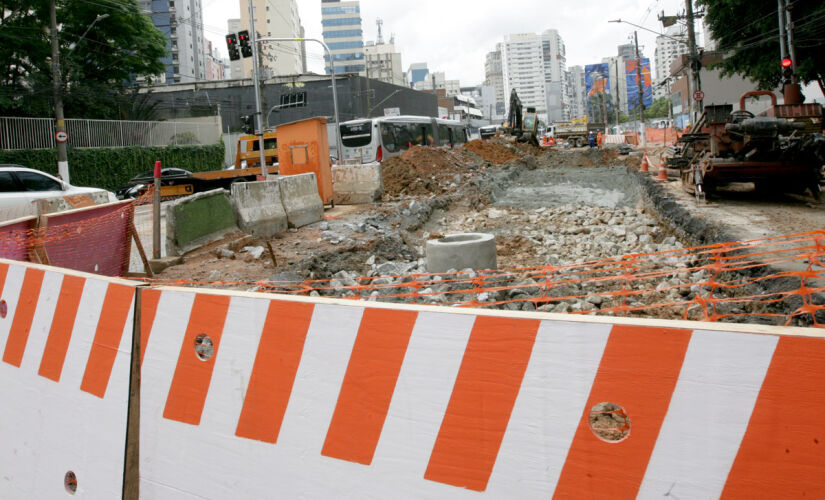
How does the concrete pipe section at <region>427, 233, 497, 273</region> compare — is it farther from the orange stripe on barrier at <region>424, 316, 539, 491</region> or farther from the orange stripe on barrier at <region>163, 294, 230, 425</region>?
the orange stripe on barrier at <region>424, 316, 539, 491</region>

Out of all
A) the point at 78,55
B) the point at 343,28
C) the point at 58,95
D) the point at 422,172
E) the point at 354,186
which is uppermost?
the point at 343,28

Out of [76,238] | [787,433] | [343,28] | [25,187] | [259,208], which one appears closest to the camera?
[787,433]

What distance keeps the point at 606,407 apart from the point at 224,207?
32.0 ft

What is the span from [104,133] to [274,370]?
3142cm

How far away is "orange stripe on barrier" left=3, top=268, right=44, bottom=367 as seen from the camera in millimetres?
3568

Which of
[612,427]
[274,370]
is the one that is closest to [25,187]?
[274,370]

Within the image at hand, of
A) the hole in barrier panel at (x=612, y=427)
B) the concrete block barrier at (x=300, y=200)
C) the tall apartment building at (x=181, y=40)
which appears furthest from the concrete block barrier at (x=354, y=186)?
the tall apartment building at (x=181, y=40)

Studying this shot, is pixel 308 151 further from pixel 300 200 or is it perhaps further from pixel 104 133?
pixel 104 133

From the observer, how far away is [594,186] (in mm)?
23109

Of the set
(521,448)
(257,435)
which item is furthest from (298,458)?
(521,448)

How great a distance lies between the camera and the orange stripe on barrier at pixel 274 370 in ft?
7.93

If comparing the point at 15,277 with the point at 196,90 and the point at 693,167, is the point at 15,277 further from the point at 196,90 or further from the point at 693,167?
the point at 196,90

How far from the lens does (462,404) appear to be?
2.05 metres

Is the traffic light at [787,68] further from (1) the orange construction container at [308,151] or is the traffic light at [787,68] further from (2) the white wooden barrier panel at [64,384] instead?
(2) the white wooden barrier panel at [64,384]
